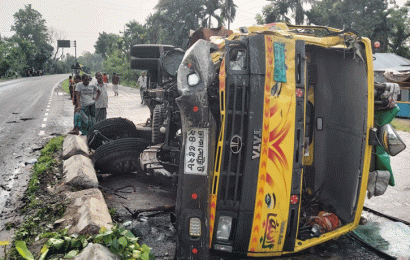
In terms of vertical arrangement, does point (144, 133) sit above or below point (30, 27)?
below

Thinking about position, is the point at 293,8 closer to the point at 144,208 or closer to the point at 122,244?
the point at 144,208

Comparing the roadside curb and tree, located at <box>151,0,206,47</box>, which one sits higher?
tree, located at <box>151,0,206,47</box>

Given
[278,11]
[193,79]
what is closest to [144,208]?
[193,79]

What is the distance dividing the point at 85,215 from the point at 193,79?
5.98 ft

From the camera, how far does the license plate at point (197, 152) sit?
3178mm

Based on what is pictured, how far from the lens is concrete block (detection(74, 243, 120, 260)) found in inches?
118

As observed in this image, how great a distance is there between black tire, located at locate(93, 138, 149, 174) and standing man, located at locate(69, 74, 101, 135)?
3.61 metres

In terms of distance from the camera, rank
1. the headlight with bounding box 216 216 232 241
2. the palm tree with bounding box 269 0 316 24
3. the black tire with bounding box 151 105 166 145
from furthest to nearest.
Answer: the palm tree with bounding box 269 0 316 24 < the black tire with bounding box 151 105 166 145 < the headlight with bounding box 216 216 232 241

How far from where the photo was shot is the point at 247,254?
10.8 feet

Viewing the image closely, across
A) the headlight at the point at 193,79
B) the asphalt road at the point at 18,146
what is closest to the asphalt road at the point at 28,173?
the asphalt road at the point at 18,146

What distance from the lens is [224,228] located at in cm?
329

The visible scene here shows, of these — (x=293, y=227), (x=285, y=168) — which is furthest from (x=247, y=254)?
(x=285, y=168)

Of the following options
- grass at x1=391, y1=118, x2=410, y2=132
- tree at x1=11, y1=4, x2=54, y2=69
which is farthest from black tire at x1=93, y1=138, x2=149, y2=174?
tree at x1=11, y1=4, x2=54, y2=69

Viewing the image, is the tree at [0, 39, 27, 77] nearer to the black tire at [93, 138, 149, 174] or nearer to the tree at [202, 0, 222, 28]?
the tree at [202, 0, 222, 28]
